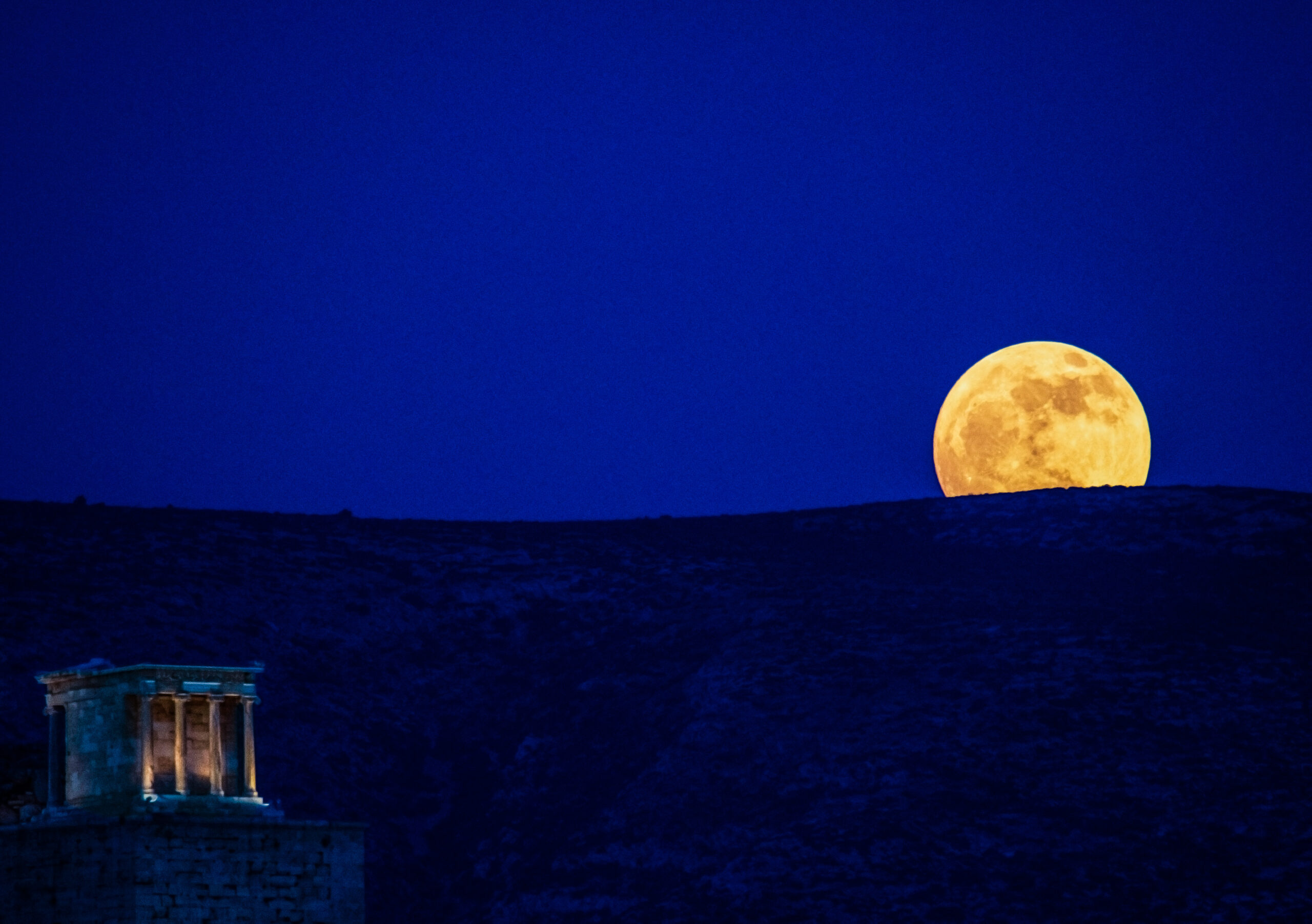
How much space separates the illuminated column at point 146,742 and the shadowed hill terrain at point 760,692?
209 inches

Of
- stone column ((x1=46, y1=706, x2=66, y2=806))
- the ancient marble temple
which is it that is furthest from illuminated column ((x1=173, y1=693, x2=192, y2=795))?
stone column ((x1=46, y1=706, x2=66, y2=806))

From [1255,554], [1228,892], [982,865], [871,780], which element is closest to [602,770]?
[871,780]

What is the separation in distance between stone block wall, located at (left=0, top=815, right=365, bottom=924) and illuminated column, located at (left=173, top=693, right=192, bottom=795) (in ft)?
3.89

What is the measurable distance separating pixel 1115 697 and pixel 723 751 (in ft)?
37.5

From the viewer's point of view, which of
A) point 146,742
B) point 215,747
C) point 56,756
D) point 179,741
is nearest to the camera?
point 146,742

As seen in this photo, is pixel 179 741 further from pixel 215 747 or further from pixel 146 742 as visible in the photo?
pixel 215 747

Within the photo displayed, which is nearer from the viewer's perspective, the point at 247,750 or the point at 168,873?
the point at 168,873

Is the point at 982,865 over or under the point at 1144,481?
under

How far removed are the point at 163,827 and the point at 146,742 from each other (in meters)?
1.88

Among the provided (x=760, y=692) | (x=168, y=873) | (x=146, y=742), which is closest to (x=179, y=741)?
(x=146, y=742)

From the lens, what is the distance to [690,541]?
8150 centimetres

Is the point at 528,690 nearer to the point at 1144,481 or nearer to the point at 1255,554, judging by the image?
the point at 1255,554

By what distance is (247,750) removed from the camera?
4500 cm

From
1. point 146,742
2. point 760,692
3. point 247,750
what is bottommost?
point 146,742
